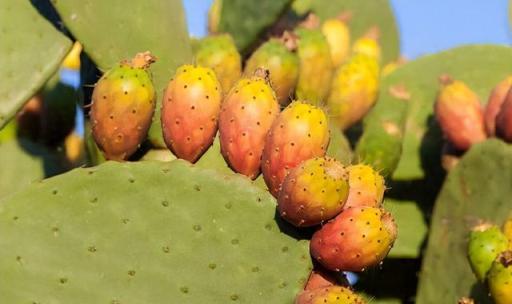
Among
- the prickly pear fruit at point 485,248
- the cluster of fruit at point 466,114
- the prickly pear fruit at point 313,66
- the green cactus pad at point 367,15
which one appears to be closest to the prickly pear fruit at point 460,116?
the cluster of fruit at point 466,114

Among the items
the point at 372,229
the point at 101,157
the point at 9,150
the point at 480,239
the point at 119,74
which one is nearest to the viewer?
the point at 372,229

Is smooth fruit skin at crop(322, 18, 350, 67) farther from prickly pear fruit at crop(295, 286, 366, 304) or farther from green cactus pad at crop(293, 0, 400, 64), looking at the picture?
prickly pear fruit at crop(295, 286, 366, 304)

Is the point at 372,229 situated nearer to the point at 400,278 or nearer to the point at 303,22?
the point at 400,278

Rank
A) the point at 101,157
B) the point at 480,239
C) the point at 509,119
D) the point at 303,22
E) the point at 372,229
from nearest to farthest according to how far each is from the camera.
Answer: the point at 372,229, the point at 101,157, the point at 480,239, the point at 509,119, the point at 303,22

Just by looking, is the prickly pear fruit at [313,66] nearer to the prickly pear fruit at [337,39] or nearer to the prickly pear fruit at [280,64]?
the prickly pear fruit at [280,64]

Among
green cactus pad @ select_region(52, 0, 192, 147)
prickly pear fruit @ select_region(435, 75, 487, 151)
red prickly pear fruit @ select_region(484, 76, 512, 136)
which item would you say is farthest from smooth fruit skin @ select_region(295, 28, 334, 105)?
green cactus pad @ select_region(52, 0, 192, 147)

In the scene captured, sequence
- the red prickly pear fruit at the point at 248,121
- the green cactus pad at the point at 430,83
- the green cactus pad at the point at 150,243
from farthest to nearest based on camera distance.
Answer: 1. the green cactus pad at the point at 430,83
2. the red prickly pear fruit at the point at 248,121
3. the green cactus pad at the point at 150,243

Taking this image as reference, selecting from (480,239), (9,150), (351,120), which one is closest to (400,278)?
(351,120)
